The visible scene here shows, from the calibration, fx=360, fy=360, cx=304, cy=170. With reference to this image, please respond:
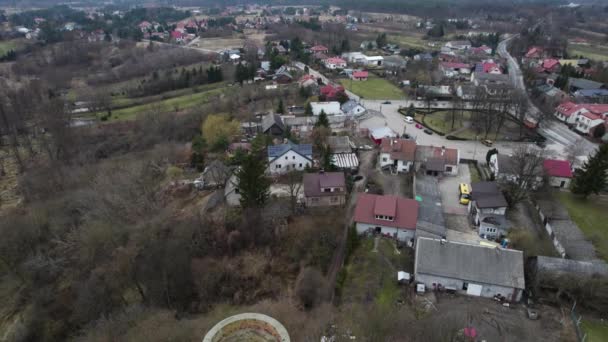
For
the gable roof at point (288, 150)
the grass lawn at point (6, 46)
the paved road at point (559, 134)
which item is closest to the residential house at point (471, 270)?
the gable roof at point (288, 150)

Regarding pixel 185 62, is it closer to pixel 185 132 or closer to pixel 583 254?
pixel 185 132

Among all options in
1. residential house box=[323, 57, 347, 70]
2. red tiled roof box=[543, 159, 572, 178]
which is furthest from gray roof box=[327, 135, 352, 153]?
residential house box=[323, 57, 347, 70]

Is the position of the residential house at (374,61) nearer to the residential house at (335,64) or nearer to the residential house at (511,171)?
the residential house at (335,64)

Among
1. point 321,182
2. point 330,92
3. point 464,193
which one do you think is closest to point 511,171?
point 464,193

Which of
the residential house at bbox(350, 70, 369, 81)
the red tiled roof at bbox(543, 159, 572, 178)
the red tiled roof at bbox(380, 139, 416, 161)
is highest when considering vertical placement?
the residential house at bbox(350, 70, 369, 81)

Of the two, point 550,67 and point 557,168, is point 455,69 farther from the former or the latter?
point 557,168

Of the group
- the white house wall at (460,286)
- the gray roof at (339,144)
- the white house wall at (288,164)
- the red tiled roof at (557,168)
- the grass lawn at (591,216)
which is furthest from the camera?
the gray roof at (339,144)

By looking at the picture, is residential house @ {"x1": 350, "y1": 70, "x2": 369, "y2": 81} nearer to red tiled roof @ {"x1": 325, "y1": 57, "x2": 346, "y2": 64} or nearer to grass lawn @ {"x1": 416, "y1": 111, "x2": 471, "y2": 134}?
→ red tiled roof @ {"x1": 325, "y1": 57, "x2": 346, "y2": 64}
